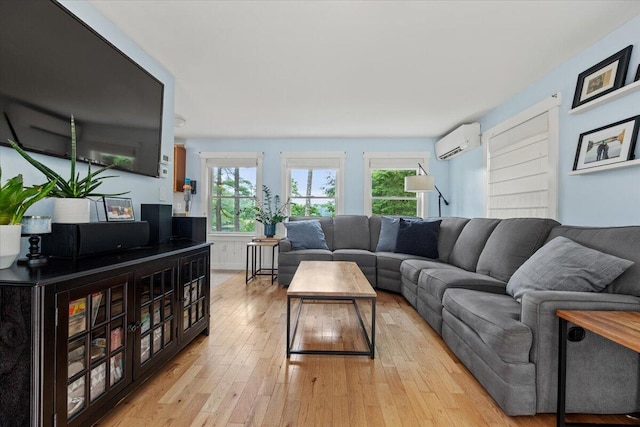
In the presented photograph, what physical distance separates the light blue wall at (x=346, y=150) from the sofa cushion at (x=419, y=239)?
4.30ft

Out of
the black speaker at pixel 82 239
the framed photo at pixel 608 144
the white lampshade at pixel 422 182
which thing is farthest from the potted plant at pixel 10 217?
the white lampshade at pixel 422 182

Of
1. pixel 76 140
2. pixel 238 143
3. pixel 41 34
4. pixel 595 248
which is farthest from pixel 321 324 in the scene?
pixel 238 143

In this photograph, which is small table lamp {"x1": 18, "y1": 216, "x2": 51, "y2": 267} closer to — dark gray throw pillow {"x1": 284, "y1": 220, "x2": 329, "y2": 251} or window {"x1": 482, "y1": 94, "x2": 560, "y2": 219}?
dark gray throw pillow {"x1": 284, "y1": 220, "x2": 329, "y2": 251}

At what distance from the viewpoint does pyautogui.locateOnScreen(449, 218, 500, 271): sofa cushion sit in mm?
2932

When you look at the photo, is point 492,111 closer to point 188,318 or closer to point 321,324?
point 321,324

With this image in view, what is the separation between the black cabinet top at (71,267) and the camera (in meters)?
1.06

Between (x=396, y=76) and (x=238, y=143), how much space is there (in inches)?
130

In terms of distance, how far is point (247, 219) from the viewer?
5.43 meters

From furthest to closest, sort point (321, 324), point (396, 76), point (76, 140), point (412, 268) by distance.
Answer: point (412, 268) → point (396, 76) → point (321, 324) → point (76, 140)

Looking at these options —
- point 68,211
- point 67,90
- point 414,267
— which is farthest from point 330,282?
point 67,90

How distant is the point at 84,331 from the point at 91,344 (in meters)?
0.08

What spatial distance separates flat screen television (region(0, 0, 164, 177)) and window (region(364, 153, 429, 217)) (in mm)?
3624

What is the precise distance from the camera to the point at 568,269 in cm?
171

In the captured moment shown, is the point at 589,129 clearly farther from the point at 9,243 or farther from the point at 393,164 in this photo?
the point at 9,243
